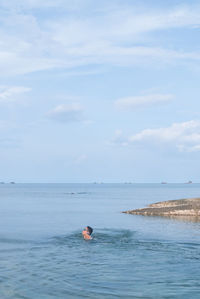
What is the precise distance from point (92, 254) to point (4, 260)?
27.8 ft

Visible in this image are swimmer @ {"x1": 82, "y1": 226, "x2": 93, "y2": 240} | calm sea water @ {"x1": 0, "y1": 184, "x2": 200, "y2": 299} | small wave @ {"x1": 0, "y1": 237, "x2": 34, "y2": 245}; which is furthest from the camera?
swimmer @ {"x1": 82, "y1": 226, "x2": 93, "y2": 240}

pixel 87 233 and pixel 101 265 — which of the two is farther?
pixel 87 233

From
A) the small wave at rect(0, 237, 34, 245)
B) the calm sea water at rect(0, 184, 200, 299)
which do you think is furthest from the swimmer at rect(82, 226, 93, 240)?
the small wave at rect(0, 237, 34, 245)

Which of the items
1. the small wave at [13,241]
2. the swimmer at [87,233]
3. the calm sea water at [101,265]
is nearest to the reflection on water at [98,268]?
the calm sea water at [101,265]

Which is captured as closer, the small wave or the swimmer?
the small wave

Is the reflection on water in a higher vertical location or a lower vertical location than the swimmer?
lower

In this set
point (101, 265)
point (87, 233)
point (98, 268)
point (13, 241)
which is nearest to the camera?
point (98, 268)

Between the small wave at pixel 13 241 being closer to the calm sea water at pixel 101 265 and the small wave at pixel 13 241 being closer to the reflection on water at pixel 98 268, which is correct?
the calm sea water at pixel 101 265

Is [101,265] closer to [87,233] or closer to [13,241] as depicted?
[87,233]

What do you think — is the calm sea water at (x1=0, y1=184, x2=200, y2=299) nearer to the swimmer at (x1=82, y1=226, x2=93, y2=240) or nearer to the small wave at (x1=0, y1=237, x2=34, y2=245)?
the small wave at (x1=0, y1=237, x2=34, y2=245)

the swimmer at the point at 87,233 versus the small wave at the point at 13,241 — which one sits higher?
the swimmer at the point at 87,233

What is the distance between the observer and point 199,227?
185 feet

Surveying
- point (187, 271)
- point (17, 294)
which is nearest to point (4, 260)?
point (17, 294)

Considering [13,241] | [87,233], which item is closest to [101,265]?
[87,233]
